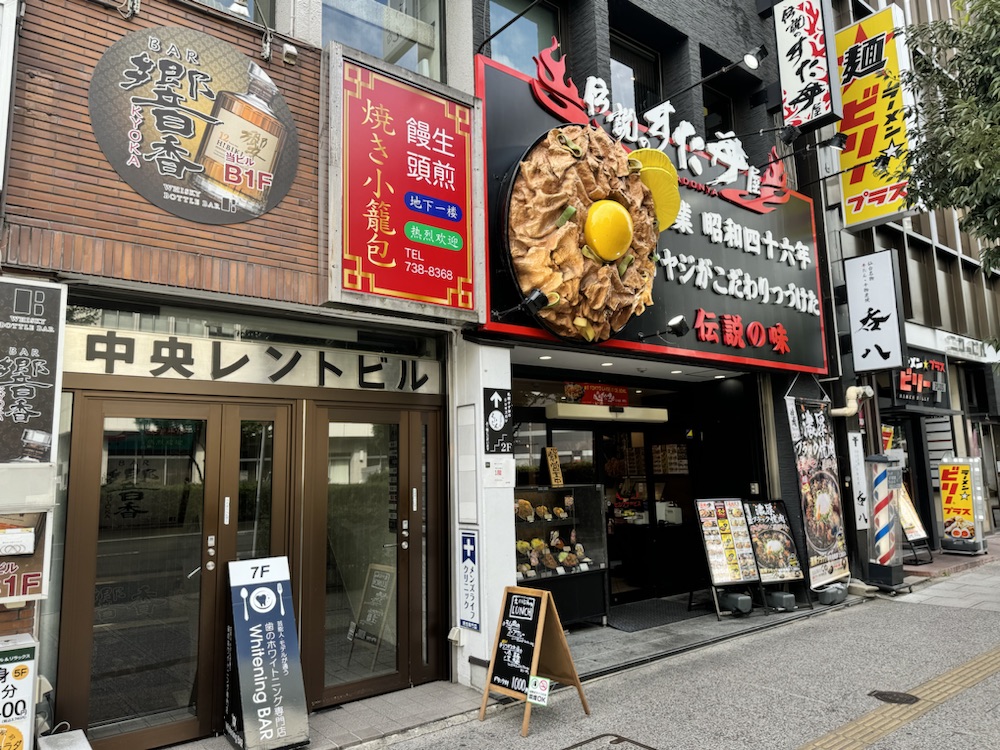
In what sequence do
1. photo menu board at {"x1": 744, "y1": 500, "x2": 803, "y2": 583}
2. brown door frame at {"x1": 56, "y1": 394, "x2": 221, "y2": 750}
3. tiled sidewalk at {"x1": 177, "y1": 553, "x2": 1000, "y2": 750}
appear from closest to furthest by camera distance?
brown door frame at {"x1": 56, "y1": 394, "x2": 221, "y2": 750}, tiled sidewalk at {"x1": 177, "y1": 553, "x2": 1000, "y2": 750}, photo menu board at {"x1": 744, "y1": 500, "x2": 803, "y2": 583}

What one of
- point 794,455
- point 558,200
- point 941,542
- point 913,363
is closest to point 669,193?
point 558,200

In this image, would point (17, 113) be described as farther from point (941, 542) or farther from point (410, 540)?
point (941, 542)

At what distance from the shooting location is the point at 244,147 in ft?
17.9

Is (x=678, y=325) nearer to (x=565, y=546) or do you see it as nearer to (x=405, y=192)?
(x=565, y=546)

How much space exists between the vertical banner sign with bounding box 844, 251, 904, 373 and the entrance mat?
5.00 metres

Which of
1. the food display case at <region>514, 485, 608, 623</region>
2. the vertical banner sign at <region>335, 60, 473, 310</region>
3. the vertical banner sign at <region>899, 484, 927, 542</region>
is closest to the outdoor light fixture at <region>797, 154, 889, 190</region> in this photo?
the vertical banner sign at <region>899, 484, 927, 542</region>

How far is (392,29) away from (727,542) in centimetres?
767

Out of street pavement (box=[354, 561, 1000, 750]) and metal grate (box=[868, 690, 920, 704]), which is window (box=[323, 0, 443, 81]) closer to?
street pavement (box=[354, 561, 1000, 750])

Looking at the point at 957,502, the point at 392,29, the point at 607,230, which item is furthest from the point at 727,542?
the point at 957,502

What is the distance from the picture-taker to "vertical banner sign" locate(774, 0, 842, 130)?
9.70m

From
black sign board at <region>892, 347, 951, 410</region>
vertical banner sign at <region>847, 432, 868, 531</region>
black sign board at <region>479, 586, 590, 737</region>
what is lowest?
black sign board at <region>479, 586, 590, 737</region>

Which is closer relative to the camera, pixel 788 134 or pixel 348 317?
pixel 348 317

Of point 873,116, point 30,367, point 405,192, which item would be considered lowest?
point 30,367

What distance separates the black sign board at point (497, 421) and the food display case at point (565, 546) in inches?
75.2
